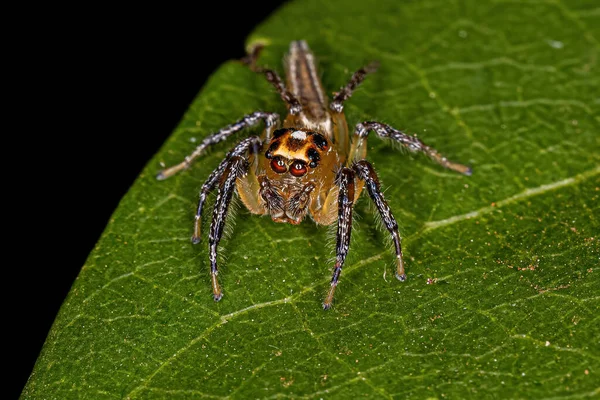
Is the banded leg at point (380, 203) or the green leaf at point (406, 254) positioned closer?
the green leaf at point (406, 254)

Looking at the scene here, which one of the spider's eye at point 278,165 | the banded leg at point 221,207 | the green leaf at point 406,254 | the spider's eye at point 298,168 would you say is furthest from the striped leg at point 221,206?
the spider's eye at point 298,168

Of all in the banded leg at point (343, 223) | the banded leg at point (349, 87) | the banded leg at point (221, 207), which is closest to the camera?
the banded leg at point (343, 223)

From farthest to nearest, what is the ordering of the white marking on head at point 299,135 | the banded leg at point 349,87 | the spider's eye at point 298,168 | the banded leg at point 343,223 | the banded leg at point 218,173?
A: the banded leg at point 349,87 < the white marking on head at point 299,135 < the spider's eye at point 298,168 < the banded leg at point 218,173 < the banded leg at point 343,223

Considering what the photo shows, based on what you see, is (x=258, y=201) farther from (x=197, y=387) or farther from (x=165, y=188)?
(x=197, y=387)

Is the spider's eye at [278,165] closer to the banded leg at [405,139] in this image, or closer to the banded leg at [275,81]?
the banded leg at [405,139]

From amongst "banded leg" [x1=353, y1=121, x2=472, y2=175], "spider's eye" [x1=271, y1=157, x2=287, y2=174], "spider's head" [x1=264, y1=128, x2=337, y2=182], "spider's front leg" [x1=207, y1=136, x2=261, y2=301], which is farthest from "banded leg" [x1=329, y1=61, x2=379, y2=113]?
"spider's eye" [x1=271, y1=157, x2=287, y2=174]

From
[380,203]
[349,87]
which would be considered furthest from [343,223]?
[349,87]

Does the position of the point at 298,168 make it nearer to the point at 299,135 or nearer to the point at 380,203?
the point at 299,135

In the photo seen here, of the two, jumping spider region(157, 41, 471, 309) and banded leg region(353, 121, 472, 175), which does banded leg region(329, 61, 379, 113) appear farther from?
banded leg region(353, 121, 472, 175)

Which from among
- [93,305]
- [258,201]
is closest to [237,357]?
[93,305]
